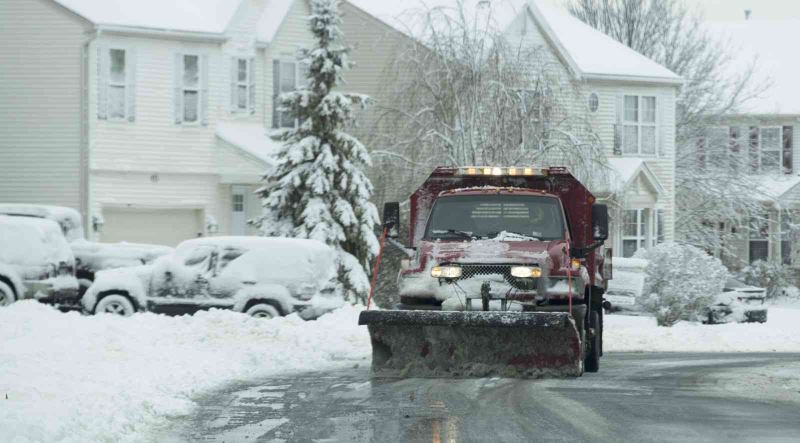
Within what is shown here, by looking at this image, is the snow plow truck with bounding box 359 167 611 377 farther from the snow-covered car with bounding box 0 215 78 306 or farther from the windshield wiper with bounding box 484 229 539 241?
the snow-covered car with bounding box 0 215 78 306

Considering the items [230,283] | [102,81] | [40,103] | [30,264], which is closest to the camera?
[230,283]

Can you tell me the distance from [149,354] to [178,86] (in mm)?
18727

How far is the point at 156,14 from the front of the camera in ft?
115

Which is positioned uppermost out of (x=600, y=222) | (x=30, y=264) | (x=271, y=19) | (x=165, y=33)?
(x=271, y=19)

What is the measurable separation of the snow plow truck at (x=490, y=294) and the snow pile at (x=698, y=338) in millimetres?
6626

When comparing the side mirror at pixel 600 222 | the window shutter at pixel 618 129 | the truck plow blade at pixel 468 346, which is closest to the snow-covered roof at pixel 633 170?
the window shutter at pixel 618 129

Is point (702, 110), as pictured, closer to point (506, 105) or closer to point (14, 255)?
point (506, 105)

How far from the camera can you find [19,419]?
10398 mm

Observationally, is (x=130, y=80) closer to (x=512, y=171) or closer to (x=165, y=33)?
(x=165, y=33)

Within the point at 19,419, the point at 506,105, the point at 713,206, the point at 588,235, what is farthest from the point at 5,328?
the point at 713,206

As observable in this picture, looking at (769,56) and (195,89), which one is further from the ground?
(769,56)

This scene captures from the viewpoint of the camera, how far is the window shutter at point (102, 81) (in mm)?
33969

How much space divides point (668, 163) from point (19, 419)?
3358 centimetres

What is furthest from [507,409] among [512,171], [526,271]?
[512,171]
